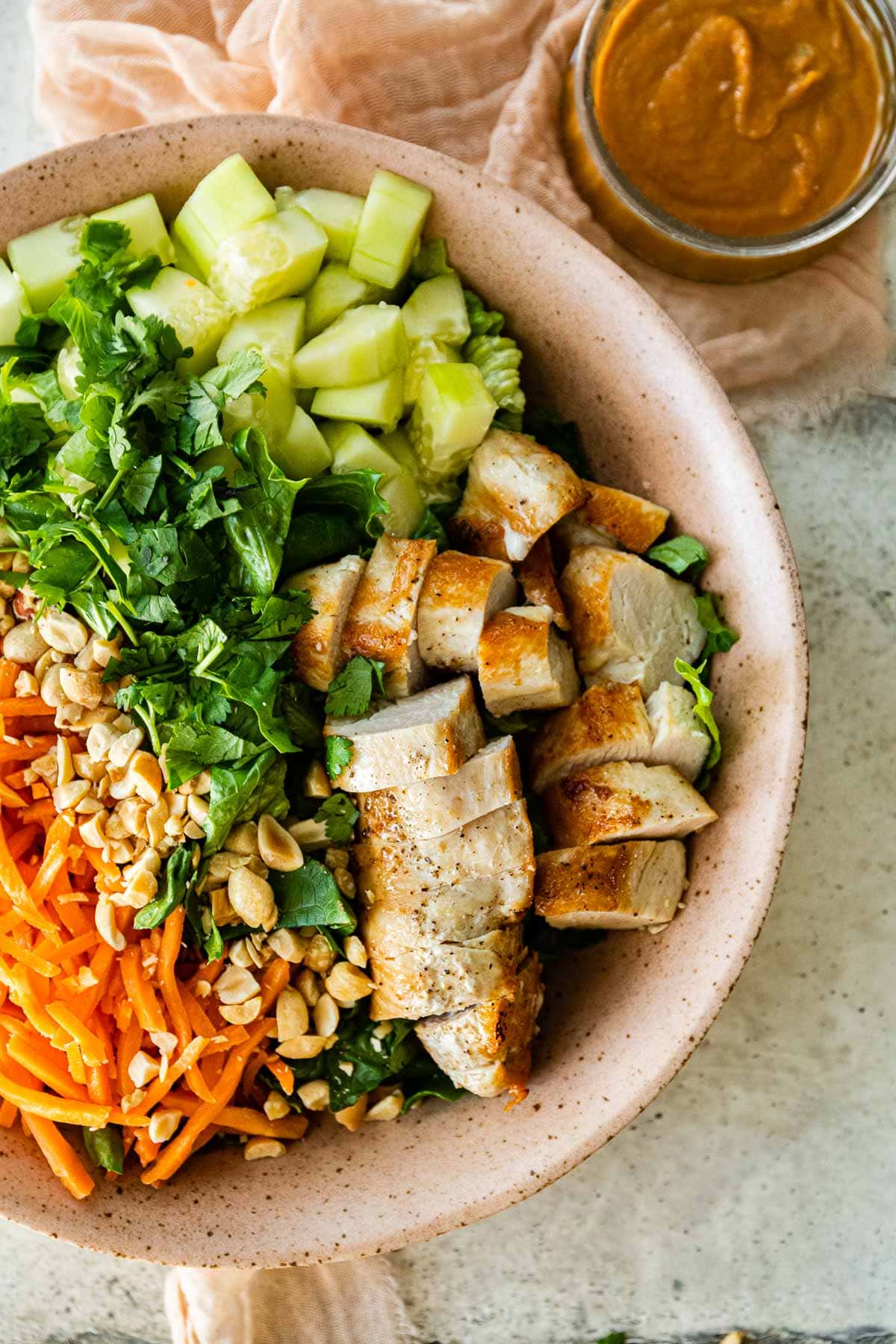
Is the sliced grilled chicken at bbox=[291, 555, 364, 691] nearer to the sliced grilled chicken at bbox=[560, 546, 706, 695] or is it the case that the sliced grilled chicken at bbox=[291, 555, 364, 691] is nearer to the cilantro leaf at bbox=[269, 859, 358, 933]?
the cilantro leaf at bbox=[269, 859, 358, 933]

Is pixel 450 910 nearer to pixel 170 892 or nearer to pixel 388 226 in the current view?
pixel 170 892

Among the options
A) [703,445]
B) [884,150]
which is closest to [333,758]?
[703,445]

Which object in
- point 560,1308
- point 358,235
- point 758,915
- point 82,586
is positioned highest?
point 358,235

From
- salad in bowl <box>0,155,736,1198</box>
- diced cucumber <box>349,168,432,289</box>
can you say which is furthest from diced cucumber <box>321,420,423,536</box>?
diced cucumber <box>349,168,432,289</box>

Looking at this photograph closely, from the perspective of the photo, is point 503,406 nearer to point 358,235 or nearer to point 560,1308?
point 358,235

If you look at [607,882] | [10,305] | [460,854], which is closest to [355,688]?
[460,854]

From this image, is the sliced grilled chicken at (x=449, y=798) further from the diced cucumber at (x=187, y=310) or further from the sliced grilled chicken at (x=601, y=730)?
Result: the diced cucumber at (x=187, y=310)

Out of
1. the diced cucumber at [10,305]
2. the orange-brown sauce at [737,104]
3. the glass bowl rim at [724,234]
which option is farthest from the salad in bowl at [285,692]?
the orange-brown sauce at [737,104]
